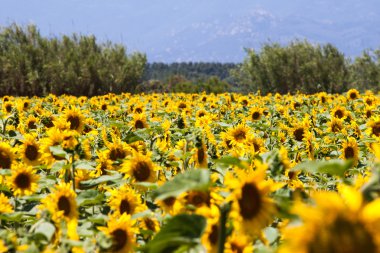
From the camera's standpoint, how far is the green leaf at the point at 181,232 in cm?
148

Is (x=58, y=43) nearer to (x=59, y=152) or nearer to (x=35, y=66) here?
(x=35, y=66)

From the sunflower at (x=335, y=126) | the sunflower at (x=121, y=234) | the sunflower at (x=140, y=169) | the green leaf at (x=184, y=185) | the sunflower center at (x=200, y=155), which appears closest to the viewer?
the green leaf at (x=184, y=185)

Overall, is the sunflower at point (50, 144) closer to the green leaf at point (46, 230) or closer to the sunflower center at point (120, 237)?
the sunflower center at point (120, 237)

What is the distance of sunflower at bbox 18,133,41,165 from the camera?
12.3 feet

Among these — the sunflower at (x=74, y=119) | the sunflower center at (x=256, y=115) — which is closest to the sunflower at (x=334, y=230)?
the sunflower at (x=74, y=119)

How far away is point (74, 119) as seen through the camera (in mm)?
4723

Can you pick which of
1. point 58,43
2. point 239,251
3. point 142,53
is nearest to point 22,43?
point 58,43

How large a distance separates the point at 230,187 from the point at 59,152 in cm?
130

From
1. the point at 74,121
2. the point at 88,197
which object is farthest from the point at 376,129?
the point at 88,197

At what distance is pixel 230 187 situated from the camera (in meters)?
1.65

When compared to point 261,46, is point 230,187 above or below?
below

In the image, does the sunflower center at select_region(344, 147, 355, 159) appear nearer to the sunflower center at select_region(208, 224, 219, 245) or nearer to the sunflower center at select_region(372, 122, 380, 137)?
the sunflower center at select_region(372, 122, 380, 137)

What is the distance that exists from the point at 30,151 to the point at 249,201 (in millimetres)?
2553

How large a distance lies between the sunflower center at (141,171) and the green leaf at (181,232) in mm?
1365
